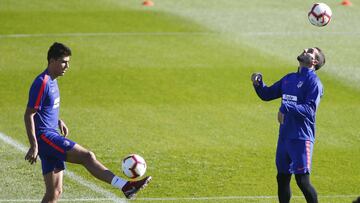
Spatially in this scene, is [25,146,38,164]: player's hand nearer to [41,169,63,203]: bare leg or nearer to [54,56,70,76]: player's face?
[41,169,63,203]: bare leg

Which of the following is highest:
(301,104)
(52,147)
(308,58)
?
(308,58)

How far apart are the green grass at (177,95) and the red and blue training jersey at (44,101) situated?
2.15 meters

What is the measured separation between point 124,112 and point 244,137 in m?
2.77

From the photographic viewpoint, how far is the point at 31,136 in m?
11.6

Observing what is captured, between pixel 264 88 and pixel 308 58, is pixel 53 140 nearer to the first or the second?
pixel 264 88

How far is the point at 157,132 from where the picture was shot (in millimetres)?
17734

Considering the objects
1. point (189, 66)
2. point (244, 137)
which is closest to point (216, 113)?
Answer: point (244, 137)

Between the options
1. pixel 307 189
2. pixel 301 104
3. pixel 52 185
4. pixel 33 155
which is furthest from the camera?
pixel 301 104

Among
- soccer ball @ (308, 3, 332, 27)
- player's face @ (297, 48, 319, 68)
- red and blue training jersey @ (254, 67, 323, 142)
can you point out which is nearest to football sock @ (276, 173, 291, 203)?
red and blue training jersey @ (254, 67, 323, 142)

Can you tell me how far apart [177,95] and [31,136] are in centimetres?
885

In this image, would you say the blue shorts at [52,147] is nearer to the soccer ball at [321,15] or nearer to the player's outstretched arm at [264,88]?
the player's outstretched arm at [264,88]

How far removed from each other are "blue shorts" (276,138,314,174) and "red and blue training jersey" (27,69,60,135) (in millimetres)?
2940

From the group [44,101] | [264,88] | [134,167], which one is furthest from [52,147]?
[264,88]

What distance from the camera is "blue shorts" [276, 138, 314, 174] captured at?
12281mm
